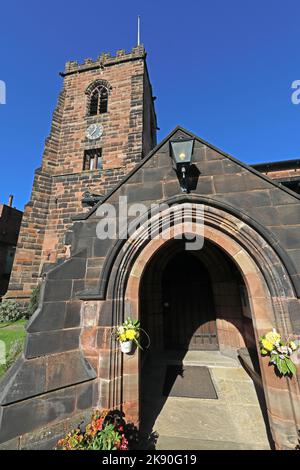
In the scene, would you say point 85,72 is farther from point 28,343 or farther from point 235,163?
point 28,343

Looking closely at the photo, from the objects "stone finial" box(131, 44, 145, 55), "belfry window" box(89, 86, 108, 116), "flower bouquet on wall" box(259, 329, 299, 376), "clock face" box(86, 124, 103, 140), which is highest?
"stone finial" box(131, 44, 145, 55)

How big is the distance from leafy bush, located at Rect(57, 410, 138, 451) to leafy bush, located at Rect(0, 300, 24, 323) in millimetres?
8877

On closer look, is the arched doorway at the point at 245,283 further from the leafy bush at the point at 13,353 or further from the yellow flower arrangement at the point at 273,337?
the leafy bush at the point at 13,353

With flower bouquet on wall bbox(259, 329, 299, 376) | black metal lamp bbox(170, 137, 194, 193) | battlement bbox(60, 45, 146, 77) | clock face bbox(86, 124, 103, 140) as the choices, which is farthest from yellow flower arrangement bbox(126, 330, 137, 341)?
battlement bbox(60, 45, 146, 77)

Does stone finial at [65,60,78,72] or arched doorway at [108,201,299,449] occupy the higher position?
stone finial at [65,60,78,72]

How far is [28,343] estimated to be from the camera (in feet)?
9.71

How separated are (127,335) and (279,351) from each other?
2200 millimetres

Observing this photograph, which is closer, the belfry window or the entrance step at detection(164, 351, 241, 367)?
the entrance step at detection(164, 351, 241, 367)

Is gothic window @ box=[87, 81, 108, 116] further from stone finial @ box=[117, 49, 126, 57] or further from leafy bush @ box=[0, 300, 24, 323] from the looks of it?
leafy bush @ box=[0, 300, 24, 323]

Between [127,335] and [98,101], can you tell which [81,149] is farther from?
[127,335]

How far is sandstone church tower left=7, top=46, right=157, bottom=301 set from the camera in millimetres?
11000
